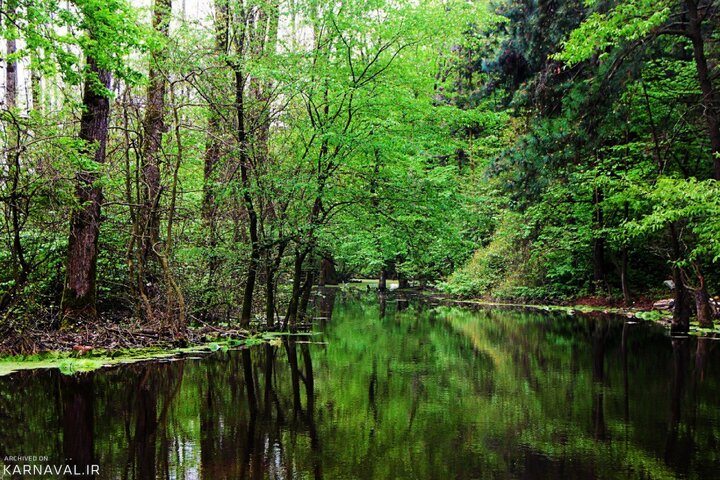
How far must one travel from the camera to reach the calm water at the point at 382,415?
16.1ft

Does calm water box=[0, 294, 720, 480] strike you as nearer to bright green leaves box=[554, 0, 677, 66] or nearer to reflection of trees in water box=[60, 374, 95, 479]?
reflection of trees in water box=[60, 374, 95, 479]

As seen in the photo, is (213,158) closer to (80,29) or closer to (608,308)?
(80,29)

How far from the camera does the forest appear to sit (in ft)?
31.0

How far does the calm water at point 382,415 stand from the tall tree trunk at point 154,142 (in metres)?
2.70

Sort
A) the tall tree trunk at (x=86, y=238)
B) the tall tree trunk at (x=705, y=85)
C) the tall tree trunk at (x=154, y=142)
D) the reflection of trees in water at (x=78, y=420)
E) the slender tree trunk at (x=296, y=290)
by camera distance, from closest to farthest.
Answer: the reflection of trees in water at (x=78, y=420), the tall tree trunk at (x=86, y=238), the tall tree trunk at (x=154, y=142), the tall tree trunk at (x=705, y=85), the slender tree trunk at (x=296, y=290)

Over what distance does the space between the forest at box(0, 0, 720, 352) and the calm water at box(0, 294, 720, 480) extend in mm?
2484

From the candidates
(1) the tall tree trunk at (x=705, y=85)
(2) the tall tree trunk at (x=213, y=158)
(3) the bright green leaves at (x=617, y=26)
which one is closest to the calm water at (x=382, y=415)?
(2) the tall tree trunk at (x=213, y=158)

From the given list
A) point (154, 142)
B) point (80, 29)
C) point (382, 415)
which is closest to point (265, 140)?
point (154, 142)

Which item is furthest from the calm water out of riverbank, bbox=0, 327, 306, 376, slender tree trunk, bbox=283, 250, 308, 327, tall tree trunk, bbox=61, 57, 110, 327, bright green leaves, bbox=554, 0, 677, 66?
bright green leaves, bbox=554, 0, 677, 66

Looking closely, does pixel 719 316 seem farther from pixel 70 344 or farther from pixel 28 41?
pixel 28 41

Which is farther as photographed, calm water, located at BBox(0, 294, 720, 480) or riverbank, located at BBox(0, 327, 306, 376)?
riverbank, located at BBox(0, 327, 306, 376)

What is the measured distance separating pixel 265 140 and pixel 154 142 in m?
2.74

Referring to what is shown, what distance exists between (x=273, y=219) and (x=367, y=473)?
9797mm

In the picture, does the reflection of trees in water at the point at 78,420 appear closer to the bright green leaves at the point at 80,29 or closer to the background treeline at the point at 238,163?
the background treeline at the point at 238,163
